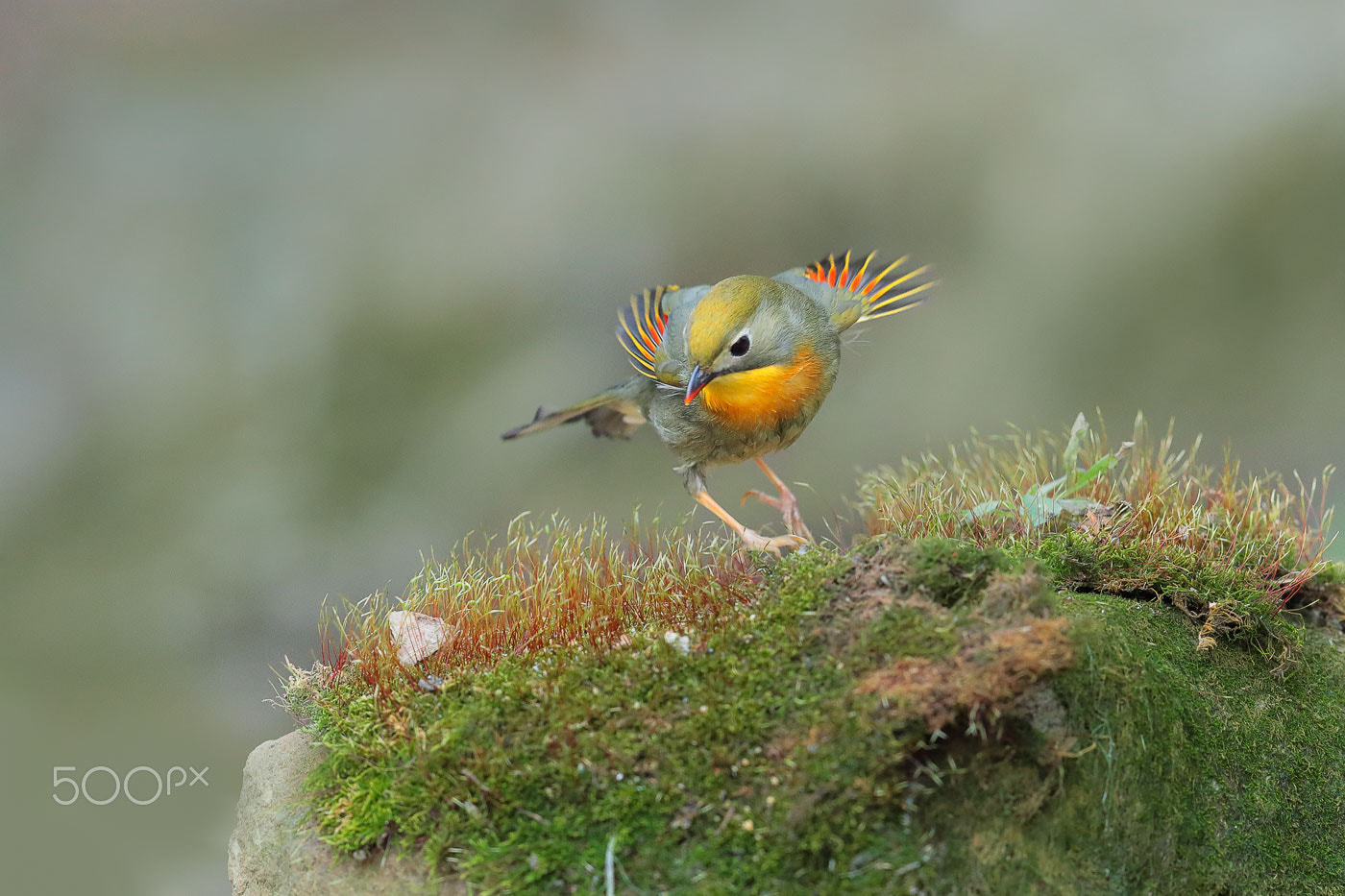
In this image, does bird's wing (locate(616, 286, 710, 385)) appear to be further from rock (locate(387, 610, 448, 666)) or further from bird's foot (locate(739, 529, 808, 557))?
rock (locate(387, 610, 448, 666))

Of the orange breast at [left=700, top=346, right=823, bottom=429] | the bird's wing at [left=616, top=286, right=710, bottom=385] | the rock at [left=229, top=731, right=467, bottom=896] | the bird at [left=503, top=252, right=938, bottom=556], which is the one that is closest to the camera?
the rock at [left=229, top=731, right=467, bottom=896]

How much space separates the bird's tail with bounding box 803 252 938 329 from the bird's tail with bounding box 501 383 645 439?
27.8 inches

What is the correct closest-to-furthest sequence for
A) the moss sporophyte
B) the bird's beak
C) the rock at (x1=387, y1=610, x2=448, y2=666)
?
the moss sporophyte, the rock at (x1=387, y1=610, x2=448, y2=666), the bird's beak

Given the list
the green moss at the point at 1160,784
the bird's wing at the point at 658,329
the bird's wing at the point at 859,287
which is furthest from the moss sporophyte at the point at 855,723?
the bird's wing at the point at 859,287

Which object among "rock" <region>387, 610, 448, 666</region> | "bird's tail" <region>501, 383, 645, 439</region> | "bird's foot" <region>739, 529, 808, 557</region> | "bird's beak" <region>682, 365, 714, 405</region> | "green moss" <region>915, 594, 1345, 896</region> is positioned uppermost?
"bird's beak" <region>682, 365, 714, 405</region>

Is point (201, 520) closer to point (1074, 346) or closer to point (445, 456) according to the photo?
point (445, 456)

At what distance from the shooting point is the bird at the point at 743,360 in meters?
Result: 2.47

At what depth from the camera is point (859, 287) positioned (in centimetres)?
297

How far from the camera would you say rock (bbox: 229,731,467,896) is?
1787 millimetres

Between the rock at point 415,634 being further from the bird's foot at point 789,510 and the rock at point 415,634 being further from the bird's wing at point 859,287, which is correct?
the bird's wing at point 859,287

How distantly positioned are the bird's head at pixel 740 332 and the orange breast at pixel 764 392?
0.09 ft

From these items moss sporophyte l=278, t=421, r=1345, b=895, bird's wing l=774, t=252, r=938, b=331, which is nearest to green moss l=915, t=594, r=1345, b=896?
moss sporophyte l=278, t=421, r=1345, b=895

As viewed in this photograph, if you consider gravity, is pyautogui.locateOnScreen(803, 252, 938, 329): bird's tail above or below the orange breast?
above

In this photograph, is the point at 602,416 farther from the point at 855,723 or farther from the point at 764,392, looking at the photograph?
the point at 855,723
